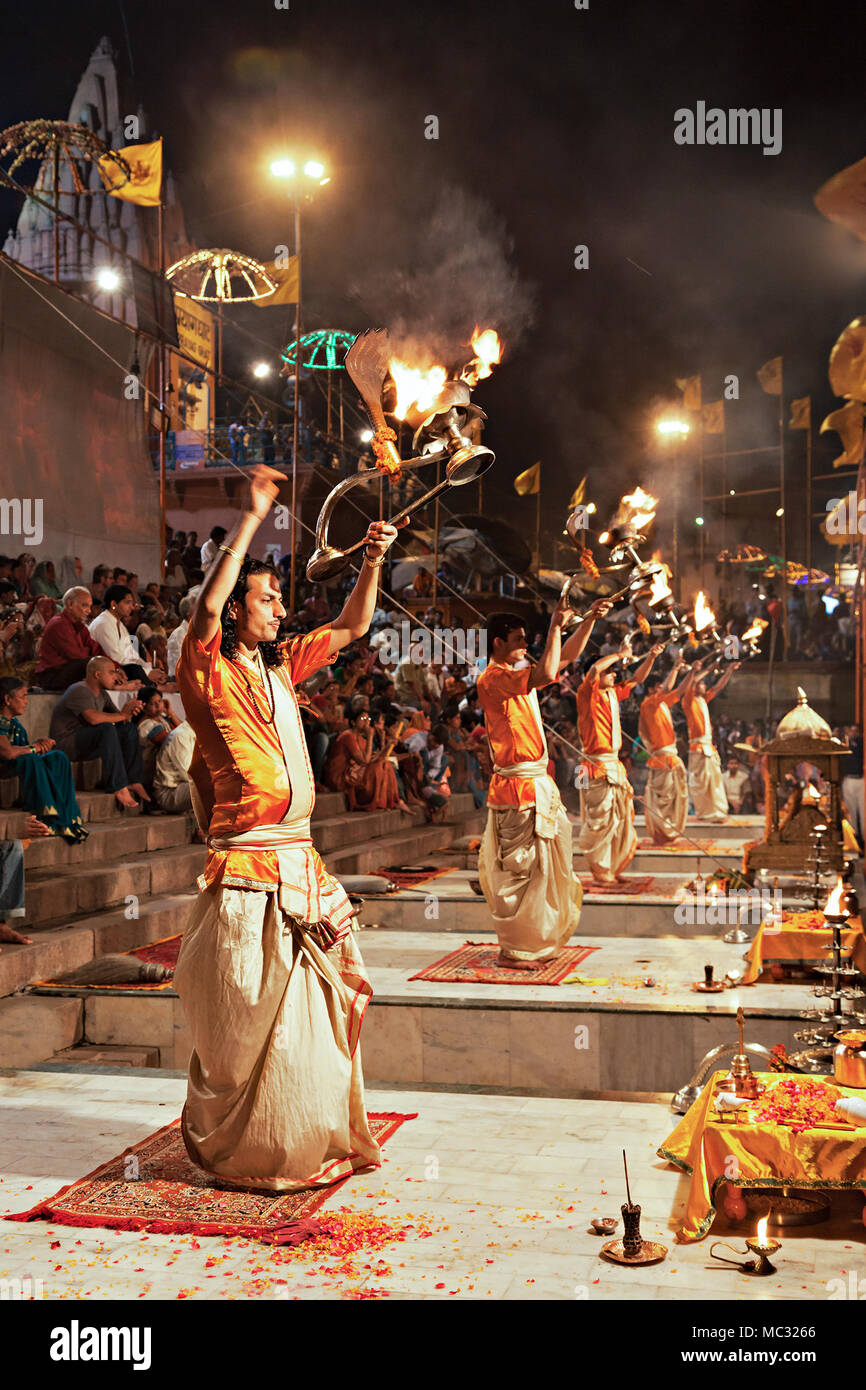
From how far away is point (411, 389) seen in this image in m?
4.29

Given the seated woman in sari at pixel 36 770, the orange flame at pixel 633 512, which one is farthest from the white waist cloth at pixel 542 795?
the seated woman in sari at pixel 36 770

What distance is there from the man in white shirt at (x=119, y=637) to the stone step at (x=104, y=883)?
5.69 ft

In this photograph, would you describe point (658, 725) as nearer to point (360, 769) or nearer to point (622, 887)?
point (622, 887)

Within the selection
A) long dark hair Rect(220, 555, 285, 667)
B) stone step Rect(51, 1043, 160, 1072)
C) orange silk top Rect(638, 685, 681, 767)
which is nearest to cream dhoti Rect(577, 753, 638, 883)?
orange silk top Rect(638, 685, 681, 767)

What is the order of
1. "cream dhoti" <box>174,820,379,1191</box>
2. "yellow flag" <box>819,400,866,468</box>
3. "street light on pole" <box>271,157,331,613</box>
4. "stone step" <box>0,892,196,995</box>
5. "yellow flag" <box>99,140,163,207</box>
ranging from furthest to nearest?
"yellow flag" <box>819,400,866,468</box> → "yellow flag" <box>99,140,163,207</box> → "street light on pole" <box>271,157,331,613</box> → "stone step" <box>0,892,196,995</box> → "cream dhoti" <box>174,820,379,1191</box>

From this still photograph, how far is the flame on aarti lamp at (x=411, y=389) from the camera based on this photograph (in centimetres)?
426

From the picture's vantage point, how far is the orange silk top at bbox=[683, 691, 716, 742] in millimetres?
15305

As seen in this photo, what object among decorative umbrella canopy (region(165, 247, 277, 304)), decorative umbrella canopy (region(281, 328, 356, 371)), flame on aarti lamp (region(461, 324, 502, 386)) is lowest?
flame on aarti lamp (region(461, 324, 502, 386))

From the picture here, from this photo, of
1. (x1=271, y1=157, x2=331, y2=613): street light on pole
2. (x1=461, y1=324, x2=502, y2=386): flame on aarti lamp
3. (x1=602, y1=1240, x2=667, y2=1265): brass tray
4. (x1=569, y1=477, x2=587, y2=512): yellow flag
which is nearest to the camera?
(x1=602, y1=1240, x2=667, y2=1265): brass tray

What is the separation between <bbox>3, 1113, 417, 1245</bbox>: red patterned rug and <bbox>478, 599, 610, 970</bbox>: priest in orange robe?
3.57m

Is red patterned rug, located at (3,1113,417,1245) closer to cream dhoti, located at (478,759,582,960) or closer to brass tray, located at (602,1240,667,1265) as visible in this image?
brass tray, located at (602,1240,667,1265)

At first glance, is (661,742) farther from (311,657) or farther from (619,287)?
(311,657)

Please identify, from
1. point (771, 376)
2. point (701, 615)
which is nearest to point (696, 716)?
point (701, 615)

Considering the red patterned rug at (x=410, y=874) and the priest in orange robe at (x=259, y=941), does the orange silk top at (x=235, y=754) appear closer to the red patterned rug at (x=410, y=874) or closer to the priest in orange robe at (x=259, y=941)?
the priest in orange robe at (x=259, y=941)
